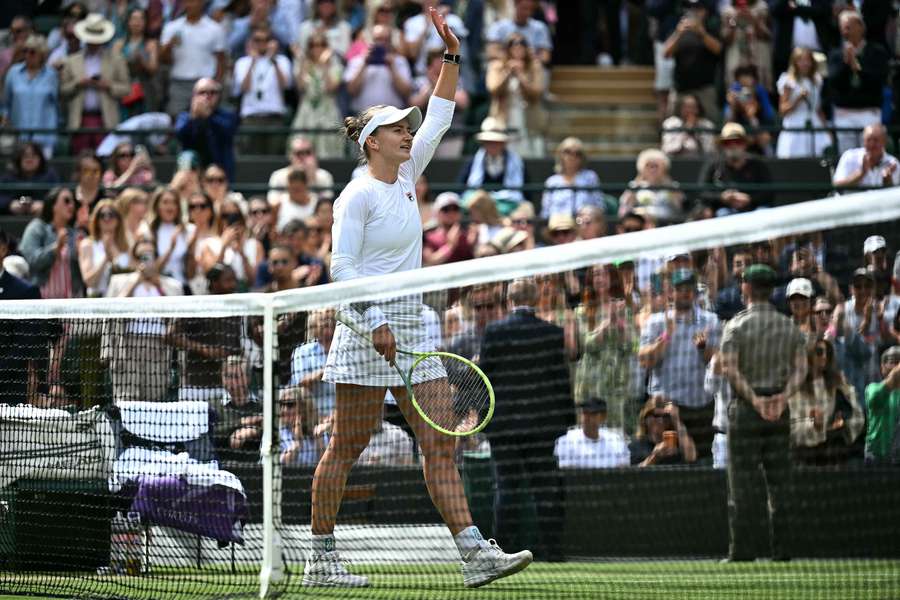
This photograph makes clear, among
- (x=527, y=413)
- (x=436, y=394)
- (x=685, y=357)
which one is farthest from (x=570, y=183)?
(x=436, y=394)

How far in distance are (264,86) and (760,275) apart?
30.7 feet

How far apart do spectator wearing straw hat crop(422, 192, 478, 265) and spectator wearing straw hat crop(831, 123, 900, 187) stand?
3.50 meters

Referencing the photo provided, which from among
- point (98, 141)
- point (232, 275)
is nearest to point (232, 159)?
point (98, 141)

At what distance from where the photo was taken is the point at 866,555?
30.5ft

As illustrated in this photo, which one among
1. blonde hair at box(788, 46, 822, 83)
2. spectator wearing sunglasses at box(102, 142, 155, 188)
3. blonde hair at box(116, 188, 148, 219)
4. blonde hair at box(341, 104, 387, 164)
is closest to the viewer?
blonde hair at box(341, 104, 387, 164)

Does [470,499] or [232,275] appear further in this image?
[232,275]

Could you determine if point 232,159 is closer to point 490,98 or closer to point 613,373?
point 490,98

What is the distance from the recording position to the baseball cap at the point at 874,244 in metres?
9.19

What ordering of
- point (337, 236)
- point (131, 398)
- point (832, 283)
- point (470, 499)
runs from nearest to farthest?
point (337, 236)
point (131, 398)
point (832, 283)
point (470, 499)

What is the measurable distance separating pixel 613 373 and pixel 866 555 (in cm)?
209

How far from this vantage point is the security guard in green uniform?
30.4ft

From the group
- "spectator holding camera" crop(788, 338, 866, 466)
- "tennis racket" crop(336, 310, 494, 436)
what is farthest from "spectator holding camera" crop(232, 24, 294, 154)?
"tennis racket" crop(336, 310, 494, 436)

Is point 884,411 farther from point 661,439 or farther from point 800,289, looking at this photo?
point 661,439

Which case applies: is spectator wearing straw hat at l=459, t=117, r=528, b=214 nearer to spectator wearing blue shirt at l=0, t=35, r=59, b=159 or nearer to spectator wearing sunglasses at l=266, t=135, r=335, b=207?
spectator wearing sunglasses at l=266, t=135, r=335, b=207
